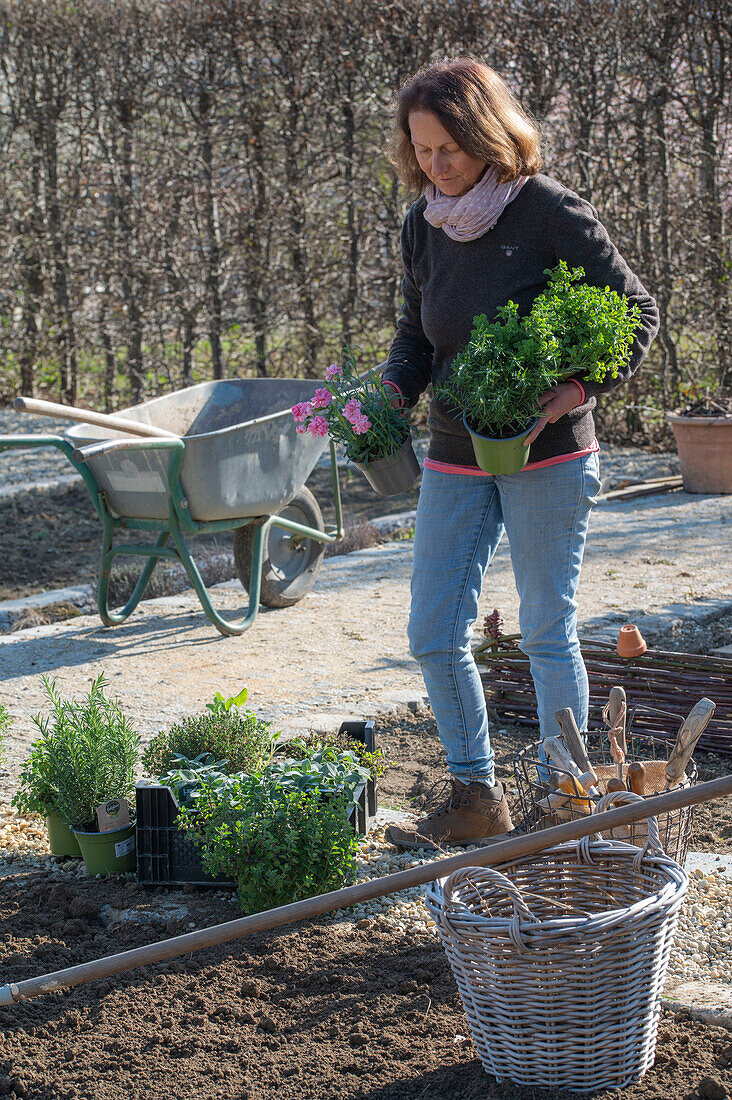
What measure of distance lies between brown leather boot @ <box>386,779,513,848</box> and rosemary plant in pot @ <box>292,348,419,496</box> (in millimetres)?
788

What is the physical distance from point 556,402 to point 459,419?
248 mm

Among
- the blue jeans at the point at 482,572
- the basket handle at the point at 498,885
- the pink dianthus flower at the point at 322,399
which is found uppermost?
the pink dianthus flower at the point at 322,399

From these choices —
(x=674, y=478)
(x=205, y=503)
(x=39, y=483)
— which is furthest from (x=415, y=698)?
(x=39, y=483)

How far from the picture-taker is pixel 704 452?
7406 mm

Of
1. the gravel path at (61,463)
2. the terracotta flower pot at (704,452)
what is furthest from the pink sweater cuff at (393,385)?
the gravel path at (61,463)

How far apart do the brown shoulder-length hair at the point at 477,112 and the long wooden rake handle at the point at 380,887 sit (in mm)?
1382

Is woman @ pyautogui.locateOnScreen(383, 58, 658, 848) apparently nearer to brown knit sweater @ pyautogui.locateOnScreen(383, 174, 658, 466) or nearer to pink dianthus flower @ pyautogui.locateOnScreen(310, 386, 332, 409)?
brown knit sweater @ pyautogui.locateOnScreen(383, 174, 658, 466)

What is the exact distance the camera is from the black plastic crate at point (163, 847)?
267 centimetres

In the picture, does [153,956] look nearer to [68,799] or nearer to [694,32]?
[68,799]

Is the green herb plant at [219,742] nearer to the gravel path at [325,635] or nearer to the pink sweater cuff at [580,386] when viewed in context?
the gravel path at [325,635]

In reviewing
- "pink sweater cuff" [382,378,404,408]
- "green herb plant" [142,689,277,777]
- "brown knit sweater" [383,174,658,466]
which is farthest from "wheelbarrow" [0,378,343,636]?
"brown knit sweater" [383,174,658,466]

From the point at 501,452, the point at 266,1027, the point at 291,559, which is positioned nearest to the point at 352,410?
the point at 501,452

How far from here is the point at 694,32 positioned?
8.07 metres

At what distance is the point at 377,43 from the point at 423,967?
7.59 meters
